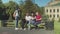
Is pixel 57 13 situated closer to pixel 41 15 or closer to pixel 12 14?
pixel 41 15

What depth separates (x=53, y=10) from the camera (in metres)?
7.55

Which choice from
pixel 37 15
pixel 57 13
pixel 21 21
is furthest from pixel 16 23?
pixel 57 13

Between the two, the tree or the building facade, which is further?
the tree

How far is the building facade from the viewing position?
7492 mm

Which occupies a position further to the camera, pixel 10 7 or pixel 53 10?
pixel 10 7

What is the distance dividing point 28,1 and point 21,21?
25.3 inches

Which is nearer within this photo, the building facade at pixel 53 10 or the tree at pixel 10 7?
the building facade at pixel 53 10

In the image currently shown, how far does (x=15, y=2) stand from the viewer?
7.86 meters

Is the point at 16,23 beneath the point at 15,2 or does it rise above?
beneath

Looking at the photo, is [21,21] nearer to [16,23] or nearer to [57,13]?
[16,23]

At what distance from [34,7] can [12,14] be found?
700 millimetres

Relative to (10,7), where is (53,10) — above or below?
below

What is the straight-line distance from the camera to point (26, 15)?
7.67 meters

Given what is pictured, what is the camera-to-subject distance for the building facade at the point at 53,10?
7.49 m
